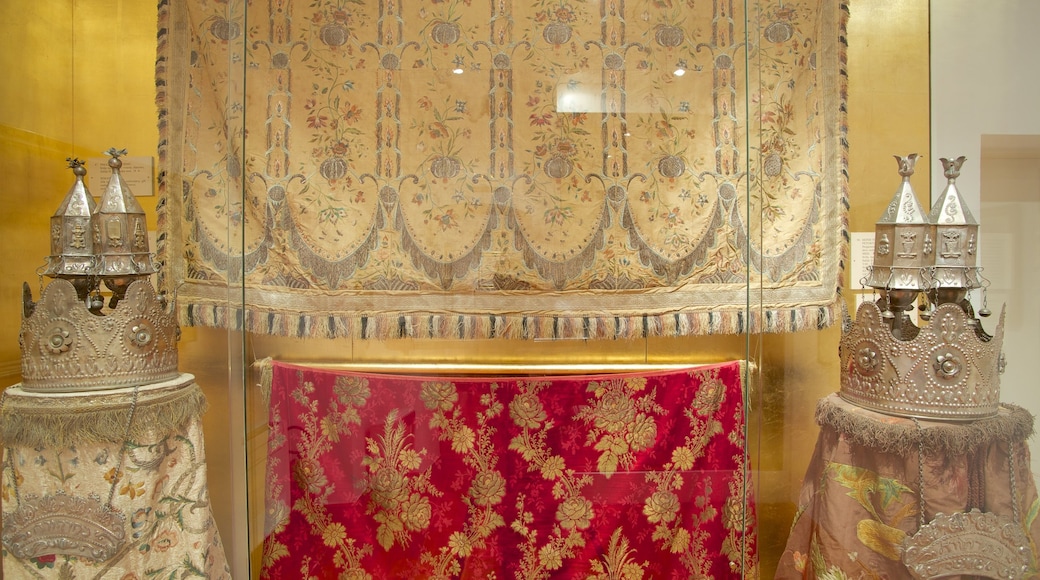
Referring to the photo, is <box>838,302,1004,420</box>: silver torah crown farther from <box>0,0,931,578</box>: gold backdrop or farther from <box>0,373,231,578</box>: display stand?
<box>0,373,231,578</box>: display stand

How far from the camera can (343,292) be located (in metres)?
1.78

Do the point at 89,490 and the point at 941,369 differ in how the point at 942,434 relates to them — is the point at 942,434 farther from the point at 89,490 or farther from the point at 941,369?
the point at 89,490

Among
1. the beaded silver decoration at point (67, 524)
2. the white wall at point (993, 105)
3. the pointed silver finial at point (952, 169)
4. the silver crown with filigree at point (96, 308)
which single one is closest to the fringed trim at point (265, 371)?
the silver crown with filigree at point (96, 308)

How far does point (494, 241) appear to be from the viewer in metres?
1.74

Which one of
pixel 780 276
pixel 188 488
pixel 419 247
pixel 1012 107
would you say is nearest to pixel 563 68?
pixel 419 247

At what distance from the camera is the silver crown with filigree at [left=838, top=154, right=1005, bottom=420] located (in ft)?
4.54

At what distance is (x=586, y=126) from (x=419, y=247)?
564 mm

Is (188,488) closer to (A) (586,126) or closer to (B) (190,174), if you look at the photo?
(B) (190,174)

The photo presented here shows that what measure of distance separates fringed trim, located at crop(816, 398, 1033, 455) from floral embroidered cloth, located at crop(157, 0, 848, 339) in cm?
44

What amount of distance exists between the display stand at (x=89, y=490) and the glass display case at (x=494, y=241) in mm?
257

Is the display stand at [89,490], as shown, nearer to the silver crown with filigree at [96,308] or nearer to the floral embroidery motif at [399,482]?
the silver crown with filigree at [96,308]

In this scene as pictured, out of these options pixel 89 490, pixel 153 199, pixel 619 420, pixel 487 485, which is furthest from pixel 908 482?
pixel 153 199

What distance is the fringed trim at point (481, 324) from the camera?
1763 mm

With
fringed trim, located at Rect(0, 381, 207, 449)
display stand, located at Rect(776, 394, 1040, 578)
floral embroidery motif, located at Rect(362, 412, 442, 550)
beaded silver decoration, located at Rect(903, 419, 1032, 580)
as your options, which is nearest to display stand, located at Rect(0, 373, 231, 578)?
fringed trim, located at Rect(0, 381, 207, 449)
